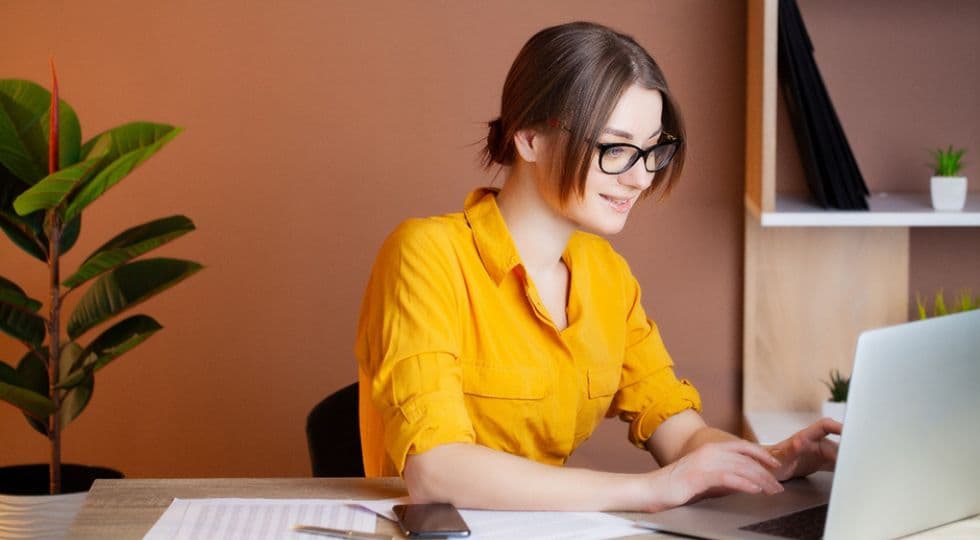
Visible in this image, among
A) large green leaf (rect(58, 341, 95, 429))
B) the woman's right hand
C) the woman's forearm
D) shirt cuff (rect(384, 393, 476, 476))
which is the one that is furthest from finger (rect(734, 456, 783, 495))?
large green leaf (rect(58, 341, 95, 429))

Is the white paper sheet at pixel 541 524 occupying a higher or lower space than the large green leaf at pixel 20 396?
higher

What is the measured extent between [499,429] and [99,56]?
59.6 inches

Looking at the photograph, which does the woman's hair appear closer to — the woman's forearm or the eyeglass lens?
the eyeglass lens

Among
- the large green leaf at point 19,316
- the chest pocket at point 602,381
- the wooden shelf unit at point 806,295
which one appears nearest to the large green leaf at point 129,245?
the large green leaf at point 19,316

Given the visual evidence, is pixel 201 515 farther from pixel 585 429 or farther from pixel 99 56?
pixel 99 56

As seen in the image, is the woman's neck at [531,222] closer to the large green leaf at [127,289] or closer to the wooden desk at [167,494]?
the wooden desk at [167,494]

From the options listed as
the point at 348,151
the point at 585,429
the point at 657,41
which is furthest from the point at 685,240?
the point at 585,429

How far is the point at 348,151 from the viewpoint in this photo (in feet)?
9.79

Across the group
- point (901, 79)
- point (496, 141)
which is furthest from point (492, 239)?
point (901, 79)

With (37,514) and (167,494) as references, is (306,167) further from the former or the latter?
(167,494)

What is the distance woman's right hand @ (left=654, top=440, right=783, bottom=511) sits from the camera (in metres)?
1.65

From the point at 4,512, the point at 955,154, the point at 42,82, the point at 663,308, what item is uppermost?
the point at 42,82

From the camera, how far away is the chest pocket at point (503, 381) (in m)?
1.94

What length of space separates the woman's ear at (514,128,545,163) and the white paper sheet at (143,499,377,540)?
0.58m
